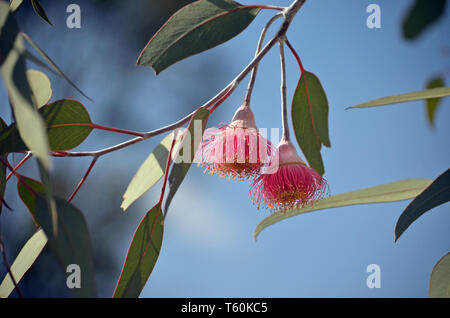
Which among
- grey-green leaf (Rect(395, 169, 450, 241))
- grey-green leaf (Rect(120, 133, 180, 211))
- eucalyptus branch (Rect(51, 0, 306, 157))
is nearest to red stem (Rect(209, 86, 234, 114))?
eucalyptus branch (Rect(51, 0, 306, 157))

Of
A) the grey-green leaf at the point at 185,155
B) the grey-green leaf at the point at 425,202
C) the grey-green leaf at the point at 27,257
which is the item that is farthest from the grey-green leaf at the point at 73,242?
the grey-green leaf at the point at 425,202

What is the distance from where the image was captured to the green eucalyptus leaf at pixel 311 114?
→ 523 millimetres

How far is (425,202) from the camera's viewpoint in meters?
0.41

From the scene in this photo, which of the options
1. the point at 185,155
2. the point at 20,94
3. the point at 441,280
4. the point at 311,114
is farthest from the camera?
the point at 311,114

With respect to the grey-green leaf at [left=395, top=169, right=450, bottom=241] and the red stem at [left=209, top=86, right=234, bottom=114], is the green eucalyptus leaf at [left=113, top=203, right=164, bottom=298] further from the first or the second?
the grey-green leaf at [left=395, top=169, right=450, bottom=241]

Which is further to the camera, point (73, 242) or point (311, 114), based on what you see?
point (311, 114)

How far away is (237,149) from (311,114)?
0.14m

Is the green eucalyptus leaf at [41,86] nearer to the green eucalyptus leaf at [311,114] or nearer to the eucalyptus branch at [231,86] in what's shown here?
the eucalyptus branch at [231,86]

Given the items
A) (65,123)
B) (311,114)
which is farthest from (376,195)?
(65,123)

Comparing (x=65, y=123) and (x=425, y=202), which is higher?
(x=65, y=123)

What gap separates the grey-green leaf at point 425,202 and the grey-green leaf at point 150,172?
0.27 meters

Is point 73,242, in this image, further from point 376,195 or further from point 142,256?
point 376,195
